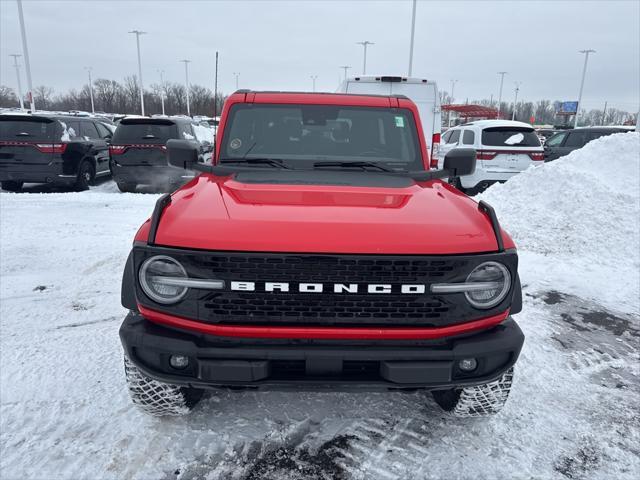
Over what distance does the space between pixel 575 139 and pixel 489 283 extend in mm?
15081

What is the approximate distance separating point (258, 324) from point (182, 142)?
6.24 ft

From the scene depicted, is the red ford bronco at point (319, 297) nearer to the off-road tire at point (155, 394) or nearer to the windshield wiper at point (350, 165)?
the off-road tire at point (155, 394)

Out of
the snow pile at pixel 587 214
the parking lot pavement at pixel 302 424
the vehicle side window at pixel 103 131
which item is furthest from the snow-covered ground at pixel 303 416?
the vehicle side window at pixel 103 131

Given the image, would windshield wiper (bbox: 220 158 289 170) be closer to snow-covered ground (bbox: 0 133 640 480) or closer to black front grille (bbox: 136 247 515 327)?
black front grille (bbox: 136 247 515 327)

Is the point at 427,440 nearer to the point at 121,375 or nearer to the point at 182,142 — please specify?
the point at 121,375

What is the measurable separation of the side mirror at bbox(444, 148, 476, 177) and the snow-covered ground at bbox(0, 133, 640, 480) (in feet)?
5.27

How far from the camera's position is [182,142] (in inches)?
141

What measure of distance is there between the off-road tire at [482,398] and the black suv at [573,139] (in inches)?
560

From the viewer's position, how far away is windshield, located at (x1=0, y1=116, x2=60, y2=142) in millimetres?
9750

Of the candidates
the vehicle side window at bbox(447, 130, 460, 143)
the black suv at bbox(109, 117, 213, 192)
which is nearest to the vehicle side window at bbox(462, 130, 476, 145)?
the vehicle side window at bbox(447, 130, 460, 143)

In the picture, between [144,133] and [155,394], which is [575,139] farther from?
[155,394]

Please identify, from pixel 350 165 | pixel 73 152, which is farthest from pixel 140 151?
pixel 350 165

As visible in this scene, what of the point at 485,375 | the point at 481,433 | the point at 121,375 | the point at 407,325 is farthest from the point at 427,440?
the point at 121,375

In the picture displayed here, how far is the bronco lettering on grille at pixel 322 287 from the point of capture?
7.32 ft
